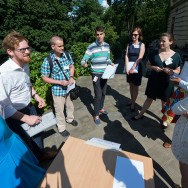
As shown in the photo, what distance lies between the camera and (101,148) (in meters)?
1.82

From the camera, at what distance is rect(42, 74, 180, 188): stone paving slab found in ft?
10.4

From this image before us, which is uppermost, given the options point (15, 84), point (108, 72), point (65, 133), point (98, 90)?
point (15, 84)

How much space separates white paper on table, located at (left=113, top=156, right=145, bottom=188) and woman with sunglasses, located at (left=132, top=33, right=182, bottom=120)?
212 cm

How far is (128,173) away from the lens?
5.18 feet

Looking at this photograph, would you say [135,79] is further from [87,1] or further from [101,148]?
[87,1]

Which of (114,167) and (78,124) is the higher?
(114,167)

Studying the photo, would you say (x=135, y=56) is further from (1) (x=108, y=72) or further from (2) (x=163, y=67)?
(2) (x=163, y=67)

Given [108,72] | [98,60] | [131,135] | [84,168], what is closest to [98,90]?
[108,72]

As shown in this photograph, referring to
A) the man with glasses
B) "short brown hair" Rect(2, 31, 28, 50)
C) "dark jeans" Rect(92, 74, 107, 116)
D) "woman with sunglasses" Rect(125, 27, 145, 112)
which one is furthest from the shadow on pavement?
"short brown hair" Rect(2, 31, 28, 50)

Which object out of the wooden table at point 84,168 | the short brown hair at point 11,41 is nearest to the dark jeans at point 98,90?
the short brown hair at point 11,41

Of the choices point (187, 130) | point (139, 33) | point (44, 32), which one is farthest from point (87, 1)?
point (187, 130)

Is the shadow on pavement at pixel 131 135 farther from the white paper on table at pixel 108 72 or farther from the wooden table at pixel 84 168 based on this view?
the wooden table at pixel 84 168

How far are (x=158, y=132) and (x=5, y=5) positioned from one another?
20072mm

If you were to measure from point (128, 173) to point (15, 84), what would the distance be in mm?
1625
